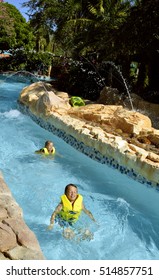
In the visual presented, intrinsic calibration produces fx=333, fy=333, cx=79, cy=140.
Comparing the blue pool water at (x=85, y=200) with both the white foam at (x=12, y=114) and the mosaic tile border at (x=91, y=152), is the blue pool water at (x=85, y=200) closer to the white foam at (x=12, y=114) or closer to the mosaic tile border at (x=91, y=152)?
the mosaic tile border at (x=91, y=152)

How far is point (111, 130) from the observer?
383 inches

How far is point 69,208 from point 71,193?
24 cm

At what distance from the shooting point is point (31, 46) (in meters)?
29.3

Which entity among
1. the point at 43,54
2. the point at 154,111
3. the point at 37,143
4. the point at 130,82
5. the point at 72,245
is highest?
the point at 43,54

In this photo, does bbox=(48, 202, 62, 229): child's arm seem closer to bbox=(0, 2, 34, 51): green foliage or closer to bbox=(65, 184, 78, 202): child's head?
bbox=(65, 184, 78, 202): child's head

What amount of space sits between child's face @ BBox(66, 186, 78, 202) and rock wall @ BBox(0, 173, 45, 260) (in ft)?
2.71

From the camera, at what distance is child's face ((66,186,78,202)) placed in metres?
5.09

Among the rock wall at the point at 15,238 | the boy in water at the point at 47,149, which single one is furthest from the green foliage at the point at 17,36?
the rock wall at the point at 15,238

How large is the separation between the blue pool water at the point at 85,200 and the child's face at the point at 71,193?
27.0 inches

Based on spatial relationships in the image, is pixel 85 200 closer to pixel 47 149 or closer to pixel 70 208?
pixel 70 208

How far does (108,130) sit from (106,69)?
932 centimetres

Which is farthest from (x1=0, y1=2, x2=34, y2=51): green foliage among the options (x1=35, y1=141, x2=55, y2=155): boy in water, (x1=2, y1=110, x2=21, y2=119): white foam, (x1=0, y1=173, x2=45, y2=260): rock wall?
(x1=0, y1=173, x2=45, y2=260): rock wall
